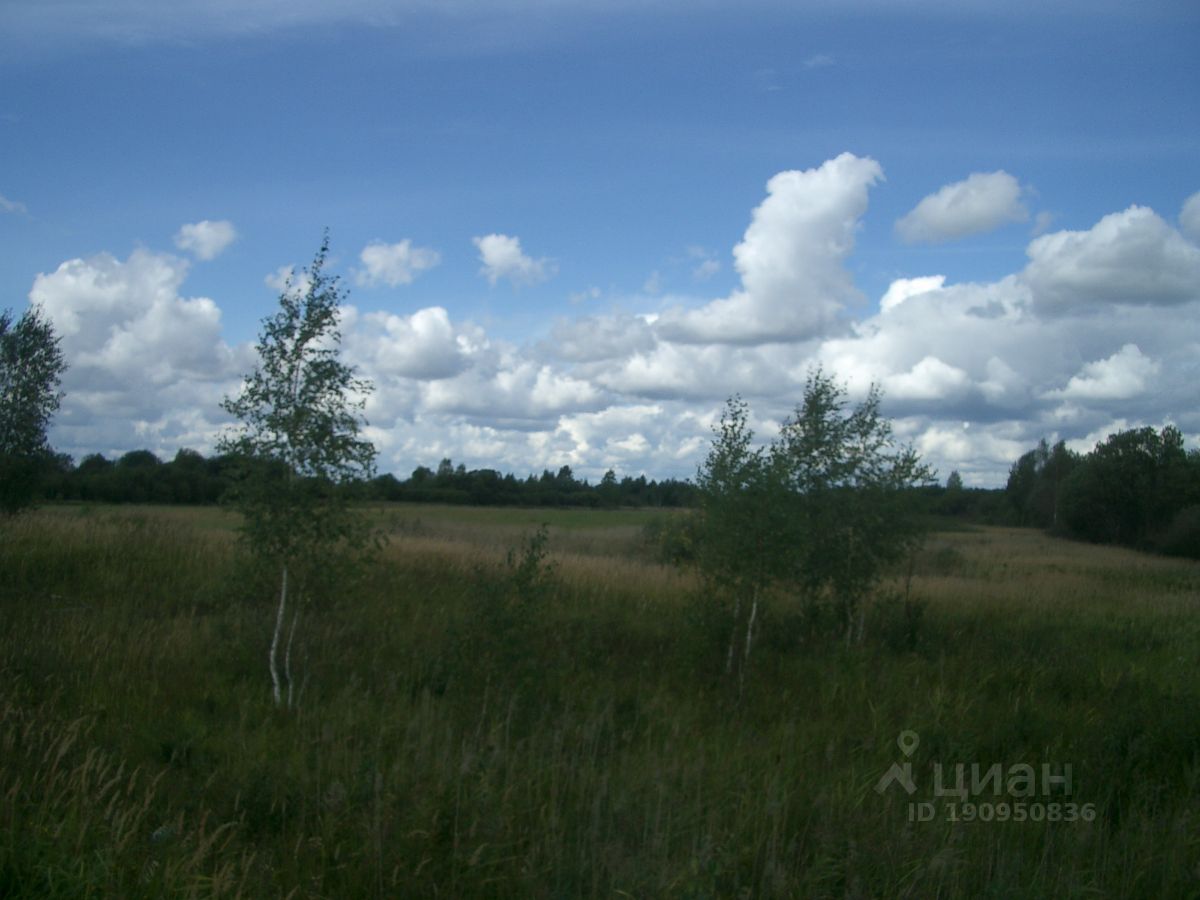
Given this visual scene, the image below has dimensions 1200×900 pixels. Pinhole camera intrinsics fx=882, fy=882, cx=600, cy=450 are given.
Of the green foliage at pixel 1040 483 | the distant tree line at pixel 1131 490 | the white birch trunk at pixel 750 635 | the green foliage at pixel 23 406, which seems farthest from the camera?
the green foliage at pixel 1040 483

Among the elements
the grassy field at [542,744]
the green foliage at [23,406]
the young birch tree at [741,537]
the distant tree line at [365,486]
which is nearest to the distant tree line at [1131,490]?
the distant tree line at [365,486]

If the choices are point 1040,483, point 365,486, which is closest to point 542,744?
point 365,486

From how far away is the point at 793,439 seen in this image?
542 inches

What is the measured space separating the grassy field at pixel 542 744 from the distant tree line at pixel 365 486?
1430 mm

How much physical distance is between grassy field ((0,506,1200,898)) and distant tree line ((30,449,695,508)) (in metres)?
1.43

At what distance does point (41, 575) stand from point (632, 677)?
851cm

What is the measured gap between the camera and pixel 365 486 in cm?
910

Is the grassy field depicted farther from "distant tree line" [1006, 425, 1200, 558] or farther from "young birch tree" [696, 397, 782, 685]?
"distant tree line" [1006, 425, 1200, 558]

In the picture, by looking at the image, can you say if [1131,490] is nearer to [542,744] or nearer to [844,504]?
[844,504]

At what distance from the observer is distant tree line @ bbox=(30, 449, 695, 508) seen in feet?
37.7

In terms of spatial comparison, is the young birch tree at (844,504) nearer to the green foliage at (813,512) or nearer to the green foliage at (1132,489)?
the green foliage at (813,512)

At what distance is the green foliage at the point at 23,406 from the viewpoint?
19.1 metres

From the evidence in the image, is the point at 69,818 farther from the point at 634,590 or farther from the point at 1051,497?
the point at 1051,497

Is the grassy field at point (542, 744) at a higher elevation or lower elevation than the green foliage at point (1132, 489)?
lower
